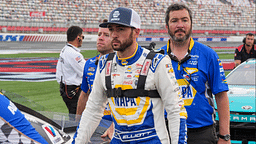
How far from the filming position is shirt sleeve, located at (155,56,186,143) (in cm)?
221

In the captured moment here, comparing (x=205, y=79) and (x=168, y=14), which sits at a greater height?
(x=168, y=14)

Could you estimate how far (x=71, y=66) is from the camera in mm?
5465

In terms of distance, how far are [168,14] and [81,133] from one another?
145cm

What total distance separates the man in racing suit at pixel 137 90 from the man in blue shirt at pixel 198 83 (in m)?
0.82

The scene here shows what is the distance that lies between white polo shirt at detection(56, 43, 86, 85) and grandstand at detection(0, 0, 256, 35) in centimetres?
2814

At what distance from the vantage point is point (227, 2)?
61656 mm

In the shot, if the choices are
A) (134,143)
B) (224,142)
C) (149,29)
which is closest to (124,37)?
(134,143)

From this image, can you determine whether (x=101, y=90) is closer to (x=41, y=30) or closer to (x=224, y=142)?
(x=224, y=142)

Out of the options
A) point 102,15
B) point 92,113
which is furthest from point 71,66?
point 102,15

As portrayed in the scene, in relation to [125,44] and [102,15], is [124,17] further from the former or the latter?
[102,15]

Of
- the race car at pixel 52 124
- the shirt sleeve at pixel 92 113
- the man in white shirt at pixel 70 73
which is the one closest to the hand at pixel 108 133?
the race car at pixel 52 124

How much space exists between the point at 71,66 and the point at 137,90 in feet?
10.9

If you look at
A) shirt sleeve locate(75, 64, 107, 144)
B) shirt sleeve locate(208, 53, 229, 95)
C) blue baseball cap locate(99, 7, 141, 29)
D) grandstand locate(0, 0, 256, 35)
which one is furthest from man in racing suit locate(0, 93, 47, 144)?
grandstand locate(0, 0, 256, 35)

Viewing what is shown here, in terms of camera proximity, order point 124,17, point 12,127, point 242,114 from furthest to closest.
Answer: point 242,114
point 12,127
point 124,17
